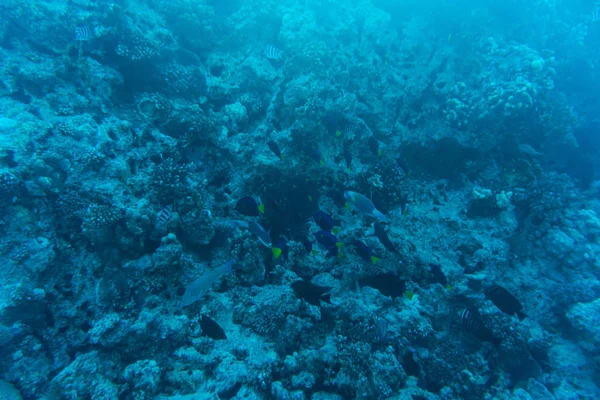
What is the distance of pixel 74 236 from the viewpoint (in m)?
4.68

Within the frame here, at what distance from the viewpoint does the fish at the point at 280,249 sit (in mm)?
4162

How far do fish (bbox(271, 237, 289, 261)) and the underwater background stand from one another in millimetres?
34

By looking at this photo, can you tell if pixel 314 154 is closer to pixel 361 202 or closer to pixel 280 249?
pixel 361 202

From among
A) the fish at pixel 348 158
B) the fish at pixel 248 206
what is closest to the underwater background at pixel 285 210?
the fish at pixel 248 206

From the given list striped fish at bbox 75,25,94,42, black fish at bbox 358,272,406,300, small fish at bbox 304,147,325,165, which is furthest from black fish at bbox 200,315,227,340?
striped fish at bbox 75,25,94,42

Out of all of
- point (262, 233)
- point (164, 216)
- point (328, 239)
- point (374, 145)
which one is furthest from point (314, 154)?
point (164, 216)

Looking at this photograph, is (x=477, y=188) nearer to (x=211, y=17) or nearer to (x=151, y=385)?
(x=151, y=385)

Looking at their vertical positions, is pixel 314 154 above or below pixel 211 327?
above

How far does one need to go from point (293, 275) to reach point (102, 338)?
311 centimetres

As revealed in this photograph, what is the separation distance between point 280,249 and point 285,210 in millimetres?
1445

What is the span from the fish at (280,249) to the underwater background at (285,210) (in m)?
0.03

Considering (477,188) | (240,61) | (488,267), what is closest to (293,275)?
(488,267)

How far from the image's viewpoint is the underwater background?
4.20 metres

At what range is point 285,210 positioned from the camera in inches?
222
